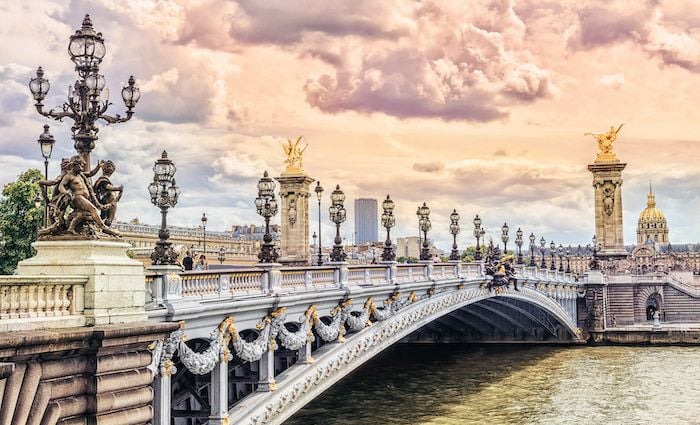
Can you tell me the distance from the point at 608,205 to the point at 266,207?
6293 cm

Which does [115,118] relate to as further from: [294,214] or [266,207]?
[294,214]

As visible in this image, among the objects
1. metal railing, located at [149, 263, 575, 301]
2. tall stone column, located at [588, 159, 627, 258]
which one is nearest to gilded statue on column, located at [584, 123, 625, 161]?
tall stone column, located at [588, 159, 627, 258]

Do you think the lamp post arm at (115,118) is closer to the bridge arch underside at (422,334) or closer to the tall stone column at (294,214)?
the bridge arch underside at (422,334)

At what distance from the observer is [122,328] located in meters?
13.9

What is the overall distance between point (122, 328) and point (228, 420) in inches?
248

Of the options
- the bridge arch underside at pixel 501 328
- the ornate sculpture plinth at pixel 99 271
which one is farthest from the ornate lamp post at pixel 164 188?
the bridge arch underside at pixel 501 328

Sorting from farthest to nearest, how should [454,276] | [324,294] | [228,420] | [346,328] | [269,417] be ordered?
[454,276] < [346,328] < [324,294] < [269,417] < [228,420]

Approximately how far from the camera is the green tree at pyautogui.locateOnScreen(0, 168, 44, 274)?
40344 mm

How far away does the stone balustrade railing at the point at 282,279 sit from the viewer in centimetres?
1750

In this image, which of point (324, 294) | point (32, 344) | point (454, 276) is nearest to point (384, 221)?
point (454, 276)

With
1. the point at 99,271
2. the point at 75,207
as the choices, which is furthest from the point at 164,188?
the point at 99,271

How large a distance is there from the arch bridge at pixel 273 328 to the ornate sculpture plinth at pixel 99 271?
1.02 metres

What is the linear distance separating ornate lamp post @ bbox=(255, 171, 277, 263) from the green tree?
1905cm

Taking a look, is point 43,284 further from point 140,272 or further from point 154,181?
point 154,181
